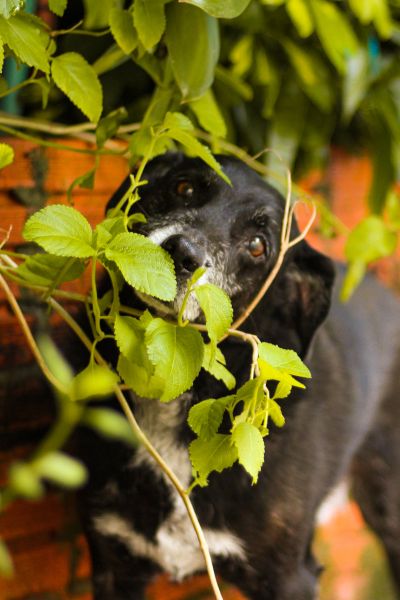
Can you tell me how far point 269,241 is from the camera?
46.9 inches

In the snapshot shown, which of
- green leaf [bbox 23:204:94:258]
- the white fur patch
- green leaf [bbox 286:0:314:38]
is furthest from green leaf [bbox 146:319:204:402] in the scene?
green leaf [bbox 286:0:314:38]

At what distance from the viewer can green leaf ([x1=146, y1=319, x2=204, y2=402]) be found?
2.58 ft

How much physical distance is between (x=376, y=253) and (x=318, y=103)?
0.61m

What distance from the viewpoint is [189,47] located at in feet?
3.72

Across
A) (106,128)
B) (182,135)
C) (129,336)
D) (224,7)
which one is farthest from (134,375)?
(224,7)

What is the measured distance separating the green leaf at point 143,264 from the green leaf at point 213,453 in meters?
0.17

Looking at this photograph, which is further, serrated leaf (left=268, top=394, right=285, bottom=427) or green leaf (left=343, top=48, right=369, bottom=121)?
green leaf (left=343, top=48, right=369, bottom=121)

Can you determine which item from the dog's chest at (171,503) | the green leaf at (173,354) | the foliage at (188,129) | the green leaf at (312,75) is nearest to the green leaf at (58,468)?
the foliage at (188,129)

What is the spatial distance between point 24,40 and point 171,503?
2.66 feet

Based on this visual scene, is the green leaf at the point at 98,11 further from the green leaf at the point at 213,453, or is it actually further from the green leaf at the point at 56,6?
the green leaf at the point at 213,453

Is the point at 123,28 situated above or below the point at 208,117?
above

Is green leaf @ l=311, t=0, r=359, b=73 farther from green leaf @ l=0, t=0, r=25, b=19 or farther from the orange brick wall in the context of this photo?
green leaf @ l=0, t=0, r=25, b=19

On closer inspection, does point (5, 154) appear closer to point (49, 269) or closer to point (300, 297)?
point (49, 269)

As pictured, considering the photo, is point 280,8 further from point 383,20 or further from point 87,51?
point 87,51
